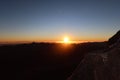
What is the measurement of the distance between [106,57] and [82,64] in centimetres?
145

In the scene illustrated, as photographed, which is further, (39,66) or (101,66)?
(39,66)

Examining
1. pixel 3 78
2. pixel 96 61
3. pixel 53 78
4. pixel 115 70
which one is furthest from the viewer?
pixel 3 78

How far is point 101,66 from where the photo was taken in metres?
9.16

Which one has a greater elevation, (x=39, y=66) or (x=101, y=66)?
(x=39, y=66)

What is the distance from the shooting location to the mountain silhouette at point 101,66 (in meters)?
8.82

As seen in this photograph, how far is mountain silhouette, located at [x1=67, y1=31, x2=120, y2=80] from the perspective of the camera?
882 cm

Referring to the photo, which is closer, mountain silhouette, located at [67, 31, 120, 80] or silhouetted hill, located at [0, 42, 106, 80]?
mountain silhouette, located at [67, 31, 120, 80]

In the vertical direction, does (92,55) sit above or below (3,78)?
above

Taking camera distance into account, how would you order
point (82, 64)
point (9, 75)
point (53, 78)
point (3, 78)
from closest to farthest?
point (82, 64), point (53, 78), point (3, 78), point (9, 75)

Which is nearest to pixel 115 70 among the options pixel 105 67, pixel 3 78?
pixel 105 67

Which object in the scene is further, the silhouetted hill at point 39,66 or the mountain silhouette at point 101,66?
the silhouetted hill at point 39,66

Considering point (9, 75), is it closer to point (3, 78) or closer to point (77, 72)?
point (3, 78)

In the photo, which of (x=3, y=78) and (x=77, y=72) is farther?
(x=3, y=78)

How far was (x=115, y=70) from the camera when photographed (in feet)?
28.8
